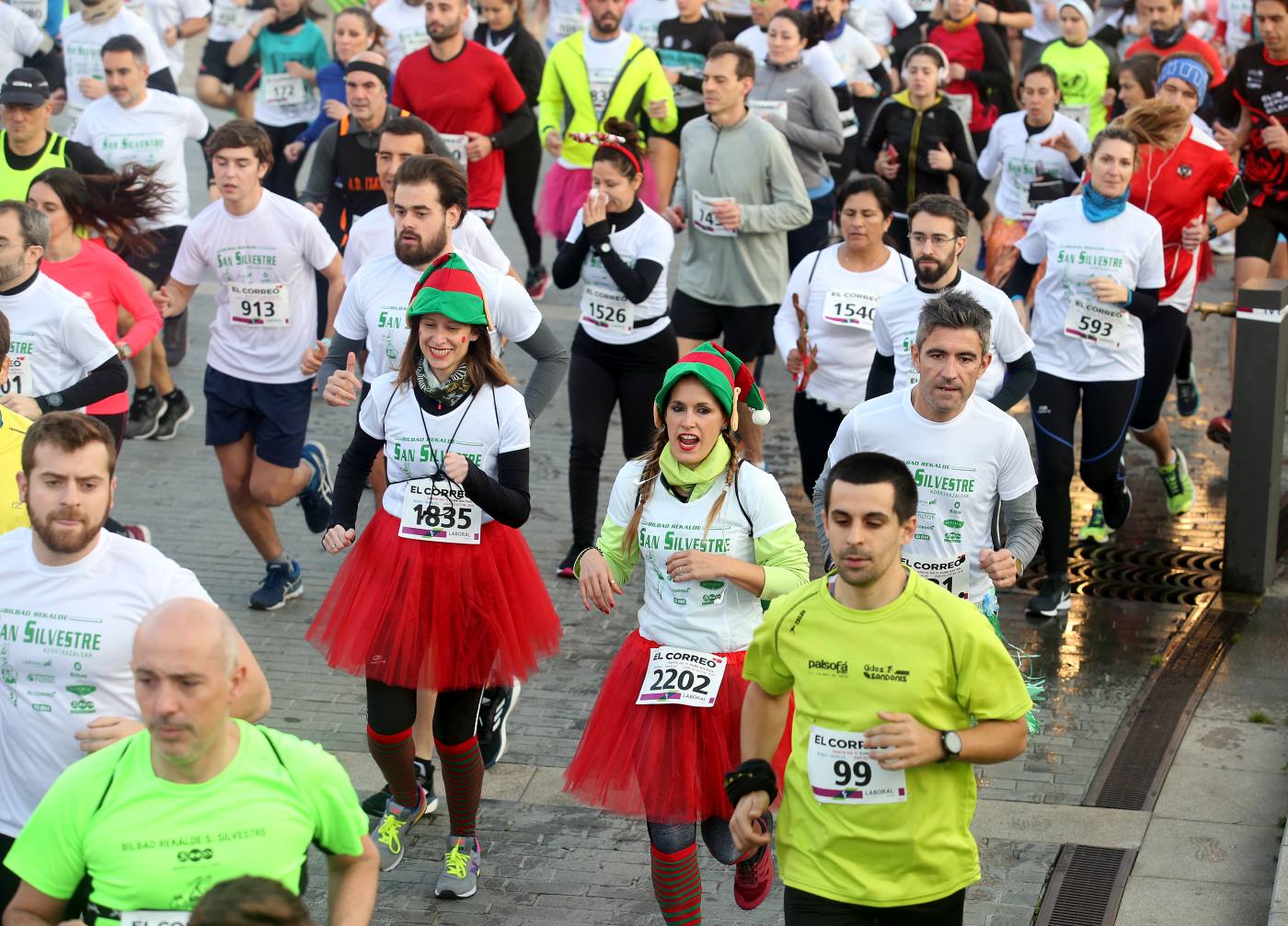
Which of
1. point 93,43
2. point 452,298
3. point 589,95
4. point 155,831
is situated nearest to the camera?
point 155,831

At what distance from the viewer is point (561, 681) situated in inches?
322

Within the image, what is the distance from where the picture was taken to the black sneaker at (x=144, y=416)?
11.5 metres

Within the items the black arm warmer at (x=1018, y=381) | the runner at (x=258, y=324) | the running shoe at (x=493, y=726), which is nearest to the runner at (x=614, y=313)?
the runner at (x=258, y=324)

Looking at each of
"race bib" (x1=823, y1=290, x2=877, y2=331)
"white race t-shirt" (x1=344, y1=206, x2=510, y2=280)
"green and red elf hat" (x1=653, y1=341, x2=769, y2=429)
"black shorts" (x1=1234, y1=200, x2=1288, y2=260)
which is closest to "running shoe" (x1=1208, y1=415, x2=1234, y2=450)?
"black shorts" (x1=1234, y1=200, x2=1288, y2=260)

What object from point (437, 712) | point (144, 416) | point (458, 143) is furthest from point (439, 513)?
point (458, 143)

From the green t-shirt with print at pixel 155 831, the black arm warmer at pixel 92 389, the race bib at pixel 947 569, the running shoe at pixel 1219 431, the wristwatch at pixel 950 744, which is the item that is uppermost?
the green t-shirt with print at pixel 155 831

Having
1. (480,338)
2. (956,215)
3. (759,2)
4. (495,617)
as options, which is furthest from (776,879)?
(759,2)

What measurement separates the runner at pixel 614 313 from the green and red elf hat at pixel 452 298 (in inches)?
97.7

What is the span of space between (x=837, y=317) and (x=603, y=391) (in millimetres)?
1223

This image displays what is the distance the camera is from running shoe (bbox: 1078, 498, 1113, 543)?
32.6 feet

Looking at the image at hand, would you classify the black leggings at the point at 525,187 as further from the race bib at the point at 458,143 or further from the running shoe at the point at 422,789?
the running shoe at the point at 422,789

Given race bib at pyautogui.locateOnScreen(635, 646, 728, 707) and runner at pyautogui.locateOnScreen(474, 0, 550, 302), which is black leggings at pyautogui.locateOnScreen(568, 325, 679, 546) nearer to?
race bib at pyautogui.locateOnScreen(635, 646, 728, 707)

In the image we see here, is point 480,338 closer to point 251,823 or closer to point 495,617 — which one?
point 495,617

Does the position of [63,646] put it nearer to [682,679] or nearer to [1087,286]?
[682,679]
